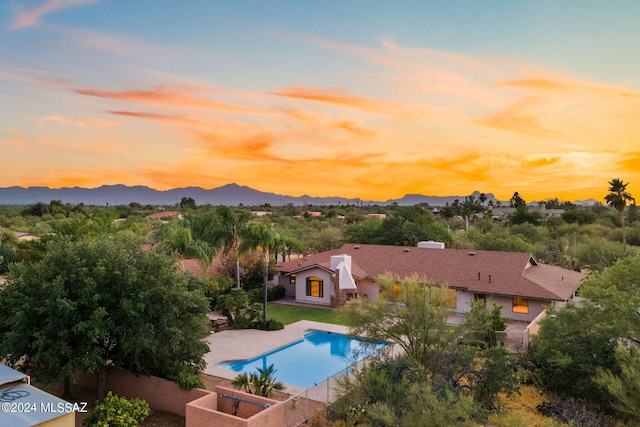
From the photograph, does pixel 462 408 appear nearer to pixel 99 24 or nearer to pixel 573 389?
pixel 573 389

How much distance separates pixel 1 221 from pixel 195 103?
79704 mm

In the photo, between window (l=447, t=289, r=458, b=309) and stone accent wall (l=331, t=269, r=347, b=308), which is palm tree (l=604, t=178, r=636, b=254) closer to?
window (l=447, t=289, r=458, b=309)

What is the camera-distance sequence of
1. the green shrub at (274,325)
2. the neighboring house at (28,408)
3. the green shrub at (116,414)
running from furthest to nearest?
1. the green shrub at (274,325)
2. the green shrub at (116,414)
3. the neighboring house at (28,408)

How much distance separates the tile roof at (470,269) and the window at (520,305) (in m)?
0.78

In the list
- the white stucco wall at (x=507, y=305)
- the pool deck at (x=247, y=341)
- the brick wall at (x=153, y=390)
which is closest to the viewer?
the brick wall at (x=153, y=390)

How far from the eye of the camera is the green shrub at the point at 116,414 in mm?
12297

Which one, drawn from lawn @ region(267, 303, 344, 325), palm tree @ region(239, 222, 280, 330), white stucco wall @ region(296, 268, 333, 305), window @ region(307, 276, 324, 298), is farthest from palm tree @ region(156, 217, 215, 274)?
window @ region(307, 276, 324, 298)

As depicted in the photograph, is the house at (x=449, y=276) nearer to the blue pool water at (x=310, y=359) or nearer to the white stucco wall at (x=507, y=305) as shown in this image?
the white stucco wall at (x=507, y=305)

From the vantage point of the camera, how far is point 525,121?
107 feet

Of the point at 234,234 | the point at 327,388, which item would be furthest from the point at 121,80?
the point at 327,388

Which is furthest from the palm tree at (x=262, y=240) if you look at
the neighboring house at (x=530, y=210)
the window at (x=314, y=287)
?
the neighboring house at (x=530, y=210)

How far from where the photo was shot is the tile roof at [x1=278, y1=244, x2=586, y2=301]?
28.1 m

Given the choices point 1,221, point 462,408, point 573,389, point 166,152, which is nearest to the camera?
point 462,408

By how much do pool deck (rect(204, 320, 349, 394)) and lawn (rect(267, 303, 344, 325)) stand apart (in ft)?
3.59
